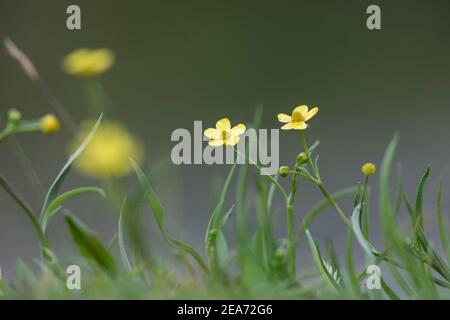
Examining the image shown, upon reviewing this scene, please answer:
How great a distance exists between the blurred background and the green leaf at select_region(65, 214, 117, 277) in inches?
37.8

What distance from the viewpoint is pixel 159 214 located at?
0.60m

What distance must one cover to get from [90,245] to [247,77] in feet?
3.51

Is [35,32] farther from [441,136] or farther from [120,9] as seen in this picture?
[441,136]

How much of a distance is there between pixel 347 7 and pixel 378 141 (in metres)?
0.30

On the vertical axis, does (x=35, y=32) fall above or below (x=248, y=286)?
above

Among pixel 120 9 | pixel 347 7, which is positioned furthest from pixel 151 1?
pixel 347 7

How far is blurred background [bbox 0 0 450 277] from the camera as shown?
5.05 feet

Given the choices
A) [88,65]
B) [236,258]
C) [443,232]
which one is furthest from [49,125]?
[443,232]

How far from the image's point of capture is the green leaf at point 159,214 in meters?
0.58

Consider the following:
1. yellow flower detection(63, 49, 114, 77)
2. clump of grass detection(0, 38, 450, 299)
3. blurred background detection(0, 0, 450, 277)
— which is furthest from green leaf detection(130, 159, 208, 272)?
blurred background detection(0, 0, 450, 277)

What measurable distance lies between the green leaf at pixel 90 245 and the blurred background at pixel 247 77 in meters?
0.96

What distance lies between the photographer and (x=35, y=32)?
1.55m

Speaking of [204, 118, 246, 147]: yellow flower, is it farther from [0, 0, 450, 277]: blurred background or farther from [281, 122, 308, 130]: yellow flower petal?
[0, 0, 450, 277]: blurred background

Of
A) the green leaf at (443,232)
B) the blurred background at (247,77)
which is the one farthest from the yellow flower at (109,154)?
the blurred background at (247,77)
